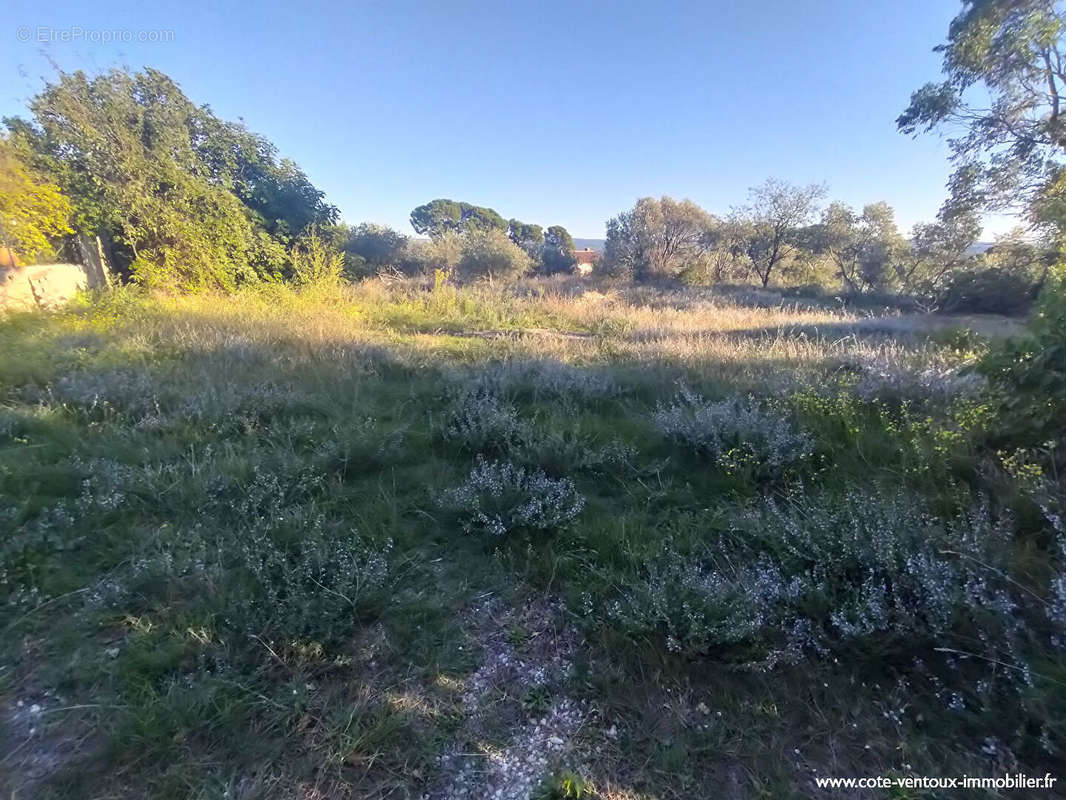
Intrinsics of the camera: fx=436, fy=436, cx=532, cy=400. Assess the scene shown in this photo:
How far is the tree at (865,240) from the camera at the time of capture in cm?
2742

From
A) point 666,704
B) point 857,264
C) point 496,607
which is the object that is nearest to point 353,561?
point 496,607

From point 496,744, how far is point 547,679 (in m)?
0.28

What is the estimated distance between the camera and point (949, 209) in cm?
1541

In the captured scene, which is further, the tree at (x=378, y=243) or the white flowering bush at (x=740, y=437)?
the tree at (x=378, y=243)

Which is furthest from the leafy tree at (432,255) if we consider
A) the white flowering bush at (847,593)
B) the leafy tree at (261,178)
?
the white flowering bush at (847,593)

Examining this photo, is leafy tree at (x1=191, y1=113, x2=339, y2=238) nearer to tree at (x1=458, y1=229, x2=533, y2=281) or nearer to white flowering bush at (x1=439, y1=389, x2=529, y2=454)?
tree at (x1=458, y1=229, x2=533, y2=281)

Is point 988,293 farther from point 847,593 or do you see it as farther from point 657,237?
point 847,593

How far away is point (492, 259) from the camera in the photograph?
23312 mm

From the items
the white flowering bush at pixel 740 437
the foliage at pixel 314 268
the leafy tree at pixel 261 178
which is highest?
the leafy tree at pixel 261 178

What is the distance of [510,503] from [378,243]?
29027mm

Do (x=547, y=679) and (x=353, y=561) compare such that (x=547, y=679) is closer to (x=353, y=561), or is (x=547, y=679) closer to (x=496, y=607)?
(x=496, y=607)

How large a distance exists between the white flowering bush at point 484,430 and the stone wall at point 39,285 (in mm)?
8970

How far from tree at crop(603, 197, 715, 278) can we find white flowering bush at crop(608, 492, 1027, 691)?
28.4 m

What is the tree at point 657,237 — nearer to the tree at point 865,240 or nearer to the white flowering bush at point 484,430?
the tree at point 865,240
